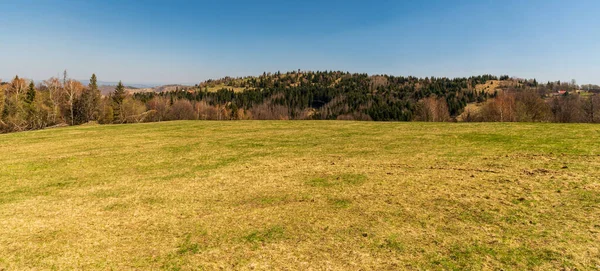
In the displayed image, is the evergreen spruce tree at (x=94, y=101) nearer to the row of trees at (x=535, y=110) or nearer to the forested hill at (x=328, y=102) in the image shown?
the forested hill at (x=328, y=102)

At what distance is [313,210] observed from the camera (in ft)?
19.4

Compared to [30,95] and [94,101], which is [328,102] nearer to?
[94,101]

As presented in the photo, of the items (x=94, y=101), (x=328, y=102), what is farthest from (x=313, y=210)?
(x=328, y=102)

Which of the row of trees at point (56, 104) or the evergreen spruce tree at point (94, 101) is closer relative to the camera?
the row of trees at point (56, 104)

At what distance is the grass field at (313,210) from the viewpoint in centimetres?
418

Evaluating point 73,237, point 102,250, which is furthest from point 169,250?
point 73,237

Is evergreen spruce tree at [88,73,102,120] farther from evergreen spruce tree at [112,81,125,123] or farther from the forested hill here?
the forested hill

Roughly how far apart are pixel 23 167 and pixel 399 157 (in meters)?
13.7

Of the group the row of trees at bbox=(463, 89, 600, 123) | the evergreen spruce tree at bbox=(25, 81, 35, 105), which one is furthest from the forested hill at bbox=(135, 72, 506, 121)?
the evergreen spruce tree at bbox=(25, 81, 35, 105)

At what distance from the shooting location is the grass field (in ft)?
13.7

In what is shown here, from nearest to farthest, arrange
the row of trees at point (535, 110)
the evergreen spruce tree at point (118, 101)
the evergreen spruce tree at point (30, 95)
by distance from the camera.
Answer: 1. the evergreen spruce tree at point (30, 95)
2. the row of trees at point (535, 110)
3. the evergreen spruce tree at point (118, 101)

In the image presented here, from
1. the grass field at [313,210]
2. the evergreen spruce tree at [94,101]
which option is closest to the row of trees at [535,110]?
the grass field at [313,210]

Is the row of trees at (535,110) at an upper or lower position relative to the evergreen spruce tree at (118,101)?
lower

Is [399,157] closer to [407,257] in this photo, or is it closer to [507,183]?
[507,183]
